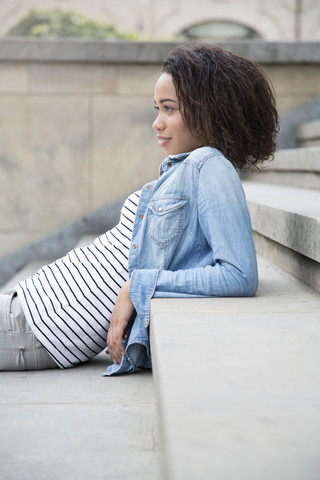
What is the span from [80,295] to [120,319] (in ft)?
0.81

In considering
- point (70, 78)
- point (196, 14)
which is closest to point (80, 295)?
point (70, 78)

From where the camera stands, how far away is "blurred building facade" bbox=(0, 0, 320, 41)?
92.7 ft

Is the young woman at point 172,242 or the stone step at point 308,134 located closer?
the young woman at point 172,242

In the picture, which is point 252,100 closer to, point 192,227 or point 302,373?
point 192,227

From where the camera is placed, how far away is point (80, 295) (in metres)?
2.69

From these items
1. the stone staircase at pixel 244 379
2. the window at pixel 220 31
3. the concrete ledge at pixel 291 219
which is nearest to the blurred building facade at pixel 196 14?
the window at pixel 220 31

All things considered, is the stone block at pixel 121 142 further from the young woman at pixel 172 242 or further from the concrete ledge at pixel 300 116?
the young woman at pixel 172 242

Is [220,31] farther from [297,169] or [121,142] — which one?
[297,169]

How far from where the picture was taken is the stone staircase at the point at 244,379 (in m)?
1.19

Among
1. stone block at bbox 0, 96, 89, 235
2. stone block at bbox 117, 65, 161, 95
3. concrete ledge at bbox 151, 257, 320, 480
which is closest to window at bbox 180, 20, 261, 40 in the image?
stone block at bbox 117, 65, 161, 95

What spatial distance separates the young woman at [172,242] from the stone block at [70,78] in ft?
12.0

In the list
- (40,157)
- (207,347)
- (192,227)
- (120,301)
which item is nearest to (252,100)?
(192,227)

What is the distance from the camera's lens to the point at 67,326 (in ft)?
8.84

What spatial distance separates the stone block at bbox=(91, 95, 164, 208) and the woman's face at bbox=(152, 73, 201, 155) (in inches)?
142
